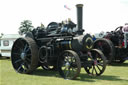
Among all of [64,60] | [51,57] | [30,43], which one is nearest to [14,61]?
[30,43]

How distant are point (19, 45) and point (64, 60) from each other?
7.48ft

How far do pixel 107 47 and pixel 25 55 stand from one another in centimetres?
455

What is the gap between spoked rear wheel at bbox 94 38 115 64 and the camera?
1015 cm

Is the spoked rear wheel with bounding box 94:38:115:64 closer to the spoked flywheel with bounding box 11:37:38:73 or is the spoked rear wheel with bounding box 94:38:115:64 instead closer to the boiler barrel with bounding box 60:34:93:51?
the boiler barrel with bounding box 60:34:93:51

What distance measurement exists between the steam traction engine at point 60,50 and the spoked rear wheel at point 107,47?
2568 mm

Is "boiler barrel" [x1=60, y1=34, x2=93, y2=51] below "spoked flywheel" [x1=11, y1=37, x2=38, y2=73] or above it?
above

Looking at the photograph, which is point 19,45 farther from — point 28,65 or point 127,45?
point 127,45

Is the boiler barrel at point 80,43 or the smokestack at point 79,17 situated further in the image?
the smokestack at point 79,17

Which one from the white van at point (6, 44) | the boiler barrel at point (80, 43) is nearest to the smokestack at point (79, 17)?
the boiler barrel at point (80, 43)

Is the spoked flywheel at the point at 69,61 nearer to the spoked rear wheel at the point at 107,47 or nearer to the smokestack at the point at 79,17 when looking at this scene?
the smokestack at the point at 79,17

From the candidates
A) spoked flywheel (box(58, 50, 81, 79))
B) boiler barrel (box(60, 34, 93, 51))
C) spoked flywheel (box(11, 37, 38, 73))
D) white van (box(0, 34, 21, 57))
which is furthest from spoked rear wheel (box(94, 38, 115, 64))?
white van (box(0, 34, 21, 57))

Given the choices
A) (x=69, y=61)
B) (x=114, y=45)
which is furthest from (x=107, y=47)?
(x=69, y=61)

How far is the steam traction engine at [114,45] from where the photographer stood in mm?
10250

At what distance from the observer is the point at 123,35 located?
10625 mm
